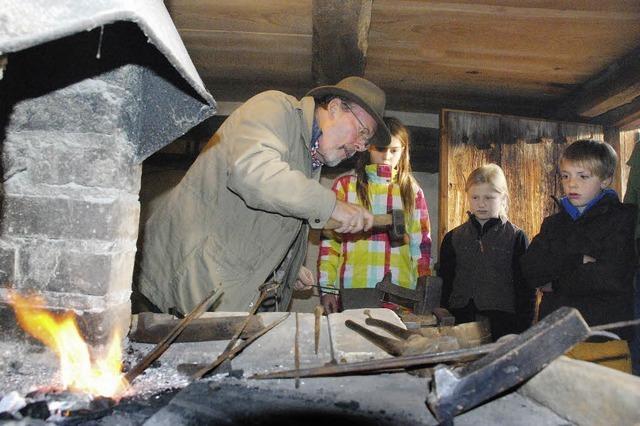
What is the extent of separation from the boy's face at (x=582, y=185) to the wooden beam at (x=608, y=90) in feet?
2.95

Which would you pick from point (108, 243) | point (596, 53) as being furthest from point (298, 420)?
point (596, 53)

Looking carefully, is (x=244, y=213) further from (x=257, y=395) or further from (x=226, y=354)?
(x=257, y=395)

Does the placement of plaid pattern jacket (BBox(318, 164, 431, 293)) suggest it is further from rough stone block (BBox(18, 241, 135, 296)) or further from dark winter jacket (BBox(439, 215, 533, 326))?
rough stone block (BBox(18, 241, 135, 296))

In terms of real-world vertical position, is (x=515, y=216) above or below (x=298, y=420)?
above

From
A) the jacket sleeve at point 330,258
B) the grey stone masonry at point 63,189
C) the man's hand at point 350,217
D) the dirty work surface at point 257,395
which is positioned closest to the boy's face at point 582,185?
the man's hand at point 350,217

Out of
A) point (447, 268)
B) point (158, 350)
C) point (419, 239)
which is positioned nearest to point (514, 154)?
point (419, 239)

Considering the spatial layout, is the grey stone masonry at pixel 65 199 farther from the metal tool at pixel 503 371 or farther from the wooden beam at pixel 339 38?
the wooden beam at pixel 339 38

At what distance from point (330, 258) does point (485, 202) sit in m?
1.32

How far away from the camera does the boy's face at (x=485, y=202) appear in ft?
11.8

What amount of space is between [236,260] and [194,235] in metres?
0.26

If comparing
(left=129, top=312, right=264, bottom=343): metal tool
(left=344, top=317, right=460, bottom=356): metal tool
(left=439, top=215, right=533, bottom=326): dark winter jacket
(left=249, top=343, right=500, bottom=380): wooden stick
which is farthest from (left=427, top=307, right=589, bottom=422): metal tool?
(left=439, top=215, right=533, bottom=326): dark winter jacket

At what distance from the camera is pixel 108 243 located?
1686mm

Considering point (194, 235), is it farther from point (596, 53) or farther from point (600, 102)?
point (600, 102)

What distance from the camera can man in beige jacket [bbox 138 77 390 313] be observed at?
2.23 meters
